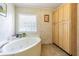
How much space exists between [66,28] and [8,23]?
4.72 ft

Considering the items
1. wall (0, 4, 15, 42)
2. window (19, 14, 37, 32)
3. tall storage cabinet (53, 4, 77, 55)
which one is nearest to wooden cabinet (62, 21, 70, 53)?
tall storage cabinet (53, 4, 77, 55)

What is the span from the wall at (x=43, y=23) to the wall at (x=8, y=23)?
0.15m

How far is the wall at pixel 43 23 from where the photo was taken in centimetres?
219

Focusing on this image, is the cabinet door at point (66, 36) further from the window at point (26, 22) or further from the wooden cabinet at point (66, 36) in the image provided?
the window at point (26, 22)

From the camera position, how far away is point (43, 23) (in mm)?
2332

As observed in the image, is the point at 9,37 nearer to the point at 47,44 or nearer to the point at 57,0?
the point at 47,44

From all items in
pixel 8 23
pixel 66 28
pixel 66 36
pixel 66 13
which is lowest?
pixel 66 36

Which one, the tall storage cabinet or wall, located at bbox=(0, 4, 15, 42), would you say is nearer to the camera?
wall, located at bbox=(0, 4, 15, 42)

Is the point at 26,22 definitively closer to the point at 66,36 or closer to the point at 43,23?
the point at 43,23

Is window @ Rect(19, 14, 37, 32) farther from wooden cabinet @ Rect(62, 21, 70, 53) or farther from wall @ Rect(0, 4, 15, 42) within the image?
wooden cabinet @ Rect(62, 21, 70, 53)

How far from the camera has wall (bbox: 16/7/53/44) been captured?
2.19 meters

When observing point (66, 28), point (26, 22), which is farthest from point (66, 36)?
point (26, 22)

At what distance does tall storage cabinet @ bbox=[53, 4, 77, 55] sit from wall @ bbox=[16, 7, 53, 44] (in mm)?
202

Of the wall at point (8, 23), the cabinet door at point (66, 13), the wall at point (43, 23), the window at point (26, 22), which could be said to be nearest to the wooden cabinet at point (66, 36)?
the cabinet door at point (66, 13)
